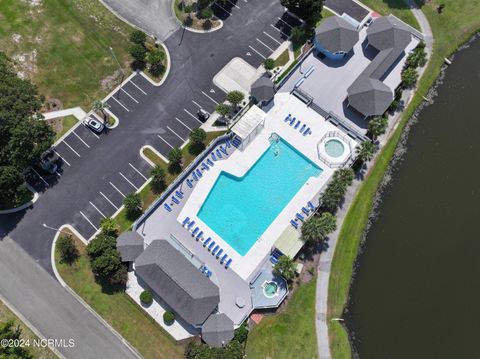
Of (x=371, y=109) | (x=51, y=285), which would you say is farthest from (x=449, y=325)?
(x=51, y=285)

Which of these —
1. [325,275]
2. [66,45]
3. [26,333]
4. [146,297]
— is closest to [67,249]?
[26,333]

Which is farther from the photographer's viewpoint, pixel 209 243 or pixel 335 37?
pixel 335 37

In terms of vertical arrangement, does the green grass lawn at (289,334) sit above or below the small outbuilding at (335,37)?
below

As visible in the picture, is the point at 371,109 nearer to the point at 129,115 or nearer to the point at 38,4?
Result: the point at 129,115

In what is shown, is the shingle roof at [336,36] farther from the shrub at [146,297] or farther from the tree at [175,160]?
the shrub at [146,297]

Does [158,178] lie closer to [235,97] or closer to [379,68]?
[235,97]

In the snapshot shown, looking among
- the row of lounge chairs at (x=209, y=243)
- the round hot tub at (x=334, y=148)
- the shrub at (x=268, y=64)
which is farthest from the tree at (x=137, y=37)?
the round hot tub at (x=334, y=148)

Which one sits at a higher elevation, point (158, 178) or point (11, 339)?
point (158, 178)
